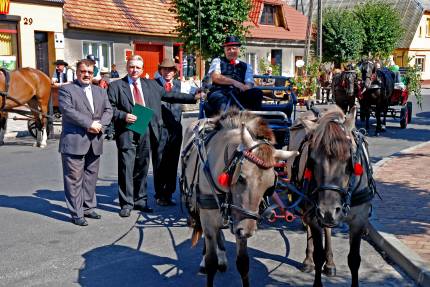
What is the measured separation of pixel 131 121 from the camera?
7.46m

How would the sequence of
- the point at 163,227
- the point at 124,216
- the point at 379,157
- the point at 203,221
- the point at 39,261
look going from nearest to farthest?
the point at 203,221 < the point at 39,261 < the point at 163,227 < the point at 124,216 < the point at 379,157

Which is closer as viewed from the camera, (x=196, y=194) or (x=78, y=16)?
(x=196, y=194)

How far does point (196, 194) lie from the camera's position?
16.0ft

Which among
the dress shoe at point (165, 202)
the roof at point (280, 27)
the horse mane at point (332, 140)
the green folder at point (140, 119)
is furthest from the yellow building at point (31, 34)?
the horse mane at point (332, 140)

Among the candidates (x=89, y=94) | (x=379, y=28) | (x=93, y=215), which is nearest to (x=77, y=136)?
(x=89, y=94)

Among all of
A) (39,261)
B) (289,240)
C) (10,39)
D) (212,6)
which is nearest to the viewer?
(39,261)

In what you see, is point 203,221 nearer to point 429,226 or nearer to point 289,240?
point 289,240

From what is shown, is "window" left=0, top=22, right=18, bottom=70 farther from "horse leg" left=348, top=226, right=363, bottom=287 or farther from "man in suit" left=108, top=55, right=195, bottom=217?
"horse leg" left=348, top=226, right=363, bottom=287

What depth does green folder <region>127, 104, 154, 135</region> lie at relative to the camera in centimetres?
748

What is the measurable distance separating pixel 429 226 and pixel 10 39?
18165mm

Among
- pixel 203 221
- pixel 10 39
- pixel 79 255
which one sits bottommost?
pixel 79 255

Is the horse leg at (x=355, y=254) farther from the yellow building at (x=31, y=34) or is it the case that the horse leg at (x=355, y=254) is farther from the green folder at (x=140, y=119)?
the yellow building at (x=31, y=34)

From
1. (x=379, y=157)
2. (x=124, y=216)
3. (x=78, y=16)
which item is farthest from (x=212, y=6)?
(x=124, y=216)

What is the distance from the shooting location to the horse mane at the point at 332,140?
4.29 metres
